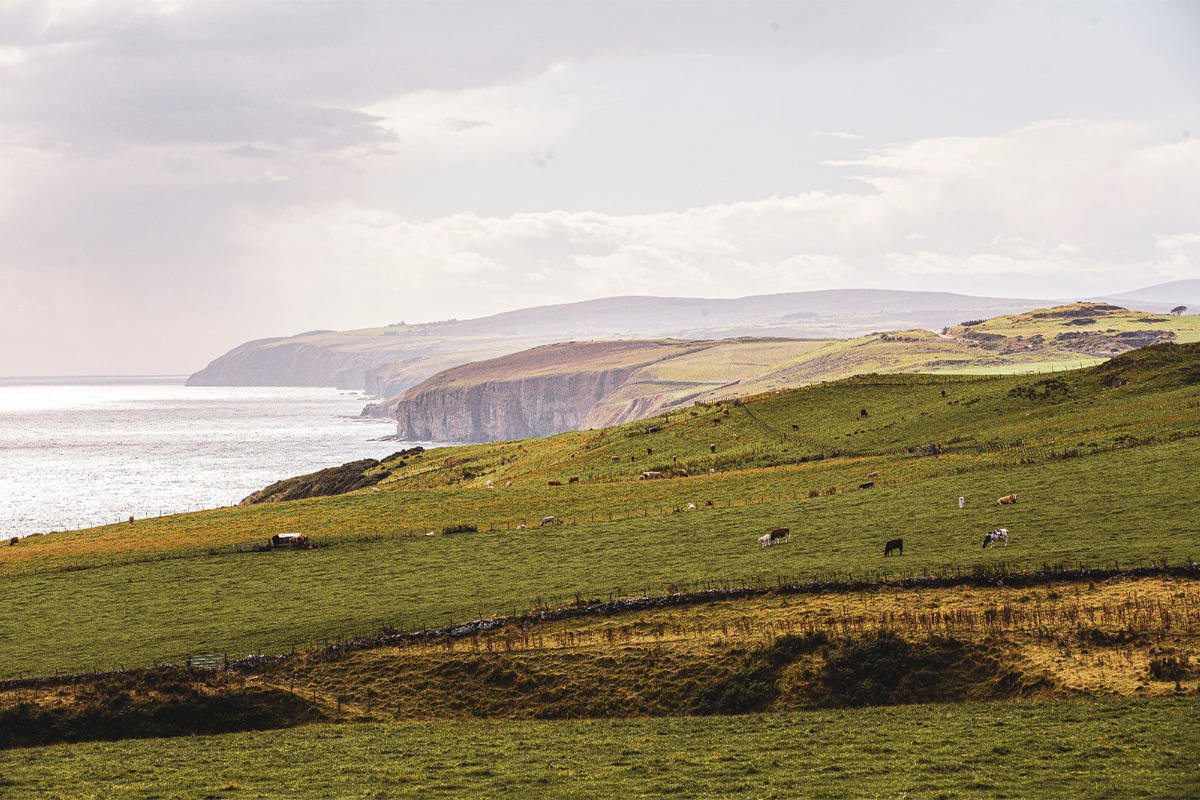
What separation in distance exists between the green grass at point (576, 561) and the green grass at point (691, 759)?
41.9ft

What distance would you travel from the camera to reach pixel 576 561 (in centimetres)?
5934

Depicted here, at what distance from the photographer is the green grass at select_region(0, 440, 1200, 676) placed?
4769 centimetres

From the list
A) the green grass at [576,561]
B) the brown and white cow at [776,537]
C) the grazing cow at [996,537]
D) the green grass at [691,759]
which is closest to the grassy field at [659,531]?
the green grass at [576,561]

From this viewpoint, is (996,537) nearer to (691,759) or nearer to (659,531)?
(659,531)

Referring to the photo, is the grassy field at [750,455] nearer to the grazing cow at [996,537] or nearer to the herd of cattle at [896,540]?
the herd of cattle at [896,540]

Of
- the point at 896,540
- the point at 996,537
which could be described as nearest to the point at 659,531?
the point at 896,540

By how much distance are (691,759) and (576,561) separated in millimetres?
30720

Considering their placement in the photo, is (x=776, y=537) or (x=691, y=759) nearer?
(x=691, y=759)

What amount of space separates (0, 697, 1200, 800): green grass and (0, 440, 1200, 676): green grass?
12771mm

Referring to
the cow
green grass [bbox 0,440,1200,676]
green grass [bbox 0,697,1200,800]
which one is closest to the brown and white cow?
the cow

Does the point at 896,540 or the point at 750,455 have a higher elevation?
the point at 750,455

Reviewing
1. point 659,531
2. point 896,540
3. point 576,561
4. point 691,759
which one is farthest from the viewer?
point 659,531

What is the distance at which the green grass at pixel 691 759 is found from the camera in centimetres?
2492

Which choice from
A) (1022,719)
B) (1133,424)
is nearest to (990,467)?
(1133,424)
